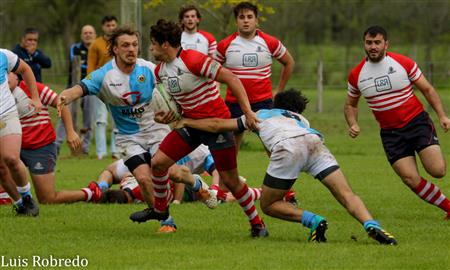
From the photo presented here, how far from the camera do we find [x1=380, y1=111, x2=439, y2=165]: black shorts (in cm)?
1079

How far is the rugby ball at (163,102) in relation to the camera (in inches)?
376

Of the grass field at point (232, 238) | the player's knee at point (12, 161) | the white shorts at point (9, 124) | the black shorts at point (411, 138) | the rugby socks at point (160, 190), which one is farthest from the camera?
the black shorts at point (411, 138)

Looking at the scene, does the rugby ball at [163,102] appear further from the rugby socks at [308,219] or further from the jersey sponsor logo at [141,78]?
the rugby socks at [308,219]

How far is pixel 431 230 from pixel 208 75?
2495 millimetres

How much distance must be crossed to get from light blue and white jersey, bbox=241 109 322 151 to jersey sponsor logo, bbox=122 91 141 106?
1457 millimetres

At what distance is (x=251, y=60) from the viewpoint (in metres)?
12.4

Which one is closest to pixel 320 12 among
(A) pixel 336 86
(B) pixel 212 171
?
(A) pixel 336 86

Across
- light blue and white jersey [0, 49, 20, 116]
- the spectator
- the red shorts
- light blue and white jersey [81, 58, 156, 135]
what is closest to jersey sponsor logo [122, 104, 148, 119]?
light blue and white jersey [81, 58, 156, 135]

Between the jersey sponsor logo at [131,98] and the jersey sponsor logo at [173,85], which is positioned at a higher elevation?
the jersey sponsor logo at [173,85]

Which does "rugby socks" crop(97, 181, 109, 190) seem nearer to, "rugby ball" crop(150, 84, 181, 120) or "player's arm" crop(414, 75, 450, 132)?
"rugby ball" crop(150, 84, 181, 120)

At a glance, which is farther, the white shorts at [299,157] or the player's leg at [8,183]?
the player's leg at [8,183]

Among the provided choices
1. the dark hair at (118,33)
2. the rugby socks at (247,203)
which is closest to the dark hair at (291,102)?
the rugby socks at (247,203)

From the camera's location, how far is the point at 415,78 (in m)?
10.8

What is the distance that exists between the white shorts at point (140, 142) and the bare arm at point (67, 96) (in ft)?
2.41
